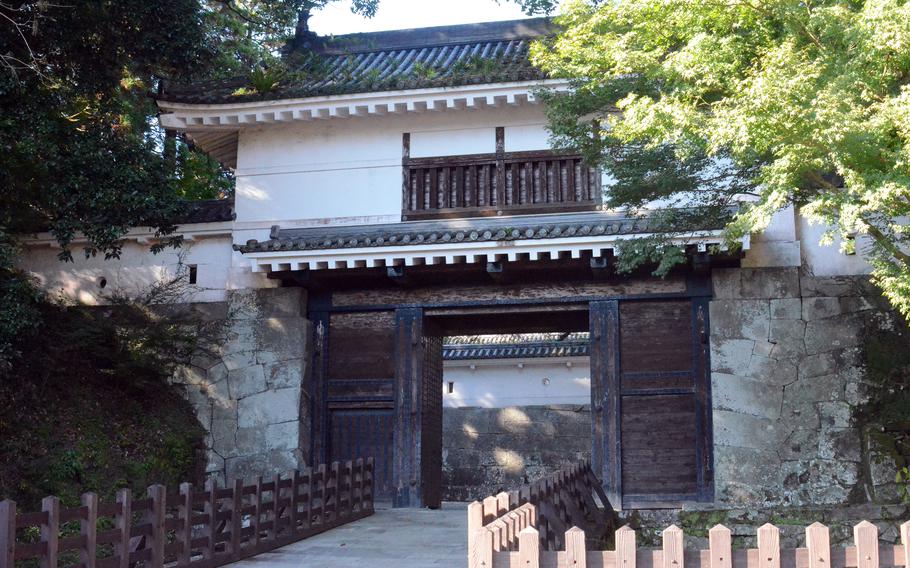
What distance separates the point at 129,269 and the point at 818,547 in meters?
11.9

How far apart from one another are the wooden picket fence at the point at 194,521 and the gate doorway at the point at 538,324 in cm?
130

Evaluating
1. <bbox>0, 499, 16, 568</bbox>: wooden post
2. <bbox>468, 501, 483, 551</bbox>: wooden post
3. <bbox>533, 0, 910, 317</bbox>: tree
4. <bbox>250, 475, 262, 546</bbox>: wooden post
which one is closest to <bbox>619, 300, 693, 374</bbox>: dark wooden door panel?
→ <bbox>533, 0, 910, 317</bbox>: tree

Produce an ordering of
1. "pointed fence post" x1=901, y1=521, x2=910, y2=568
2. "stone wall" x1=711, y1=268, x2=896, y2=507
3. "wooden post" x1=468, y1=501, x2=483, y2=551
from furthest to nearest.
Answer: "stone wall" x1=711, y1=268, x2=896, y2=507
"wooden post" x1=468, y1=501, x2=483, y2=551
"pointed fence post" x1=901, y1=521, x2=910, y2=568

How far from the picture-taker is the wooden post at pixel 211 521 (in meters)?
8.41

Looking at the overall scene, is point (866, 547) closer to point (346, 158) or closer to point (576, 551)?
point (576, 551)

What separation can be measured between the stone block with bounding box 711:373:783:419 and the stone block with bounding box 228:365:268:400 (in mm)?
6219

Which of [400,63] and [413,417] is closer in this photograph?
[413,417]

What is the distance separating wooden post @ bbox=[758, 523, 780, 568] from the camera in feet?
17.5

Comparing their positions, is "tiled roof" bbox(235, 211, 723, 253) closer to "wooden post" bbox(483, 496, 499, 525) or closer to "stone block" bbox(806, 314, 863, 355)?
"stone block" bbox(806, 314, 863, 355)

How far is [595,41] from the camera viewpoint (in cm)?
982

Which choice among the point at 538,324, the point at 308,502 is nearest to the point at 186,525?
the point at 308,502

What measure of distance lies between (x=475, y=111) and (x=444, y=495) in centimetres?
1043

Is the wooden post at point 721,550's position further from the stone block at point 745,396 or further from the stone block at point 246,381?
the stone block at point 246,381

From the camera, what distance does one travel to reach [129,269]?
48.7 feet
